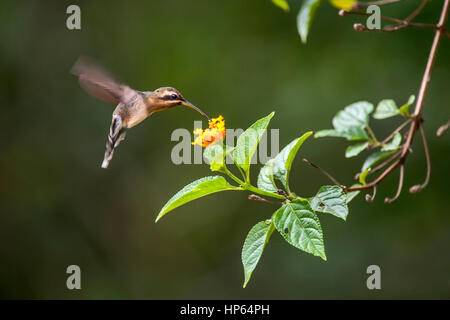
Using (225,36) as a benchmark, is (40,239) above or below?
below

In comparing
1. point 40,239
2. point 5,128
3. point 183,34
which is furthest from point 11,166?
point 183,34

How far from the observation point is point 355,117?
1427mm

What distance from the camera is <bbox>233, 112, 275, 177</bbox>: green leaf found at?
3.25 feet

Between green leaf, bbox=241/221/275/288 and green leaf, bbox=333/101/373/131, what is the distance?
0.52 m

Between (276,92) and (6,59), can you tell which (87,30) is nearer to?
(6,59)

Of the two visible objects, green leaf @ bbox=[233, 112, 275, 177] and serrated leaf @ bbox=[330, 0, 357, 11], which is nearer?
serrated leaf @ bbox=[330, 0, 357, 11]

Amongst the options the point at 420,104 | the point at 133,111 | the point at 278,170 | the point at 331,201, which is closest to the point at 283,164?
the point at 278,170

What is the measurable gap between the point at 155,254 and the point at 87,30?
1756mm

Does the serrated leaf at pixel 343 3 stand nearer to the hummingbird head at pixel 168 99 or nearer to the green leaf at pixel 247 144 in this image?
the green leaf at pixel 247 144

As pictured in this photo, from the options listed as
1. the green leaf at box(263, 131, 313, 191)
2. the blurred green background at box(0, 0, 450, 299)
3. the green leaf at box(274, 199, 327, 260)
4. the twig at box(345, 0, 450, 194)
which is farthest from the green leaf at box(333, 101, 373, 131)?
the blurred green background at box(0, 0, 450, 299)

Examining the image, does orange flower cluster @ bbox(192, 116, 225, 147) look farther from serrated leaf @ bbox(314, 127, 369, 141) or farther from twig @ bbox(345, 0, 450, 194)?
serrated leaf @ bbox(314, 127, 369, 141)

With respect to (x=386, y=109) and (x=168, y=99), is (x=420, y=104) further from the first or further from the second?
(x=168, y=99)

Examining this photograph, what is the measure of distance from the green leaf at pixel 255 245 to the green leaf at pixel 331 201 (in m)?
0.11

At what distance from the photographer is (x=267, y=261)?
3.58 m
